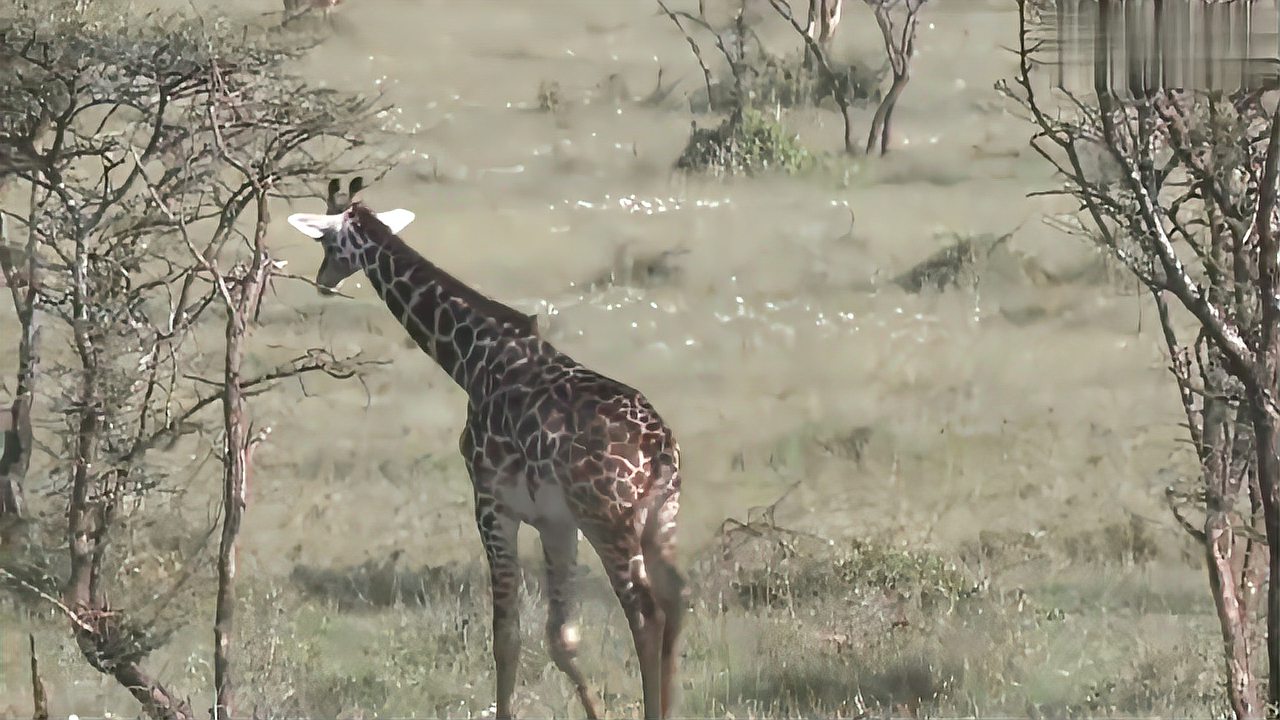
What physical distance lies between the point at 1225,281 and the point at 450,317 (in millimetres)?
3014

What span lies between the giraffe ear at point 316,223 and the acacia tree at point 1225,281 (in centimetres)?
267

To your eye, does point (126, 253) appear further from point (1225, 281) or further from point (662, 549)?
point (1225, 281)

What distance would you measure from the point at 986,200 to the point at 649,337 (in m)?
2.22

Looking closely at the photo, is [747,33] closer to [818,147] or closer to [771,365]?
[818,147]

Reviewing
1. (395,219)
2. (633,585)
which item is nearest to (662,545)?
(633,585)

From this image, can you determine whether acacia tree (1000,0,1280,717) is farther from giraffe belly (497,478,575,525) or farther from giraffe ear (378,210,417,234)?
giraffe ear (378,210,417,234)

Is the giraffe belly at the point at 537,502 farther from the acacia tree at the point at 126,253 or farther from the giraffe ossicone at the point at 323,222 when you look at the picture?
the giraffe ossicone at the point at 323,222

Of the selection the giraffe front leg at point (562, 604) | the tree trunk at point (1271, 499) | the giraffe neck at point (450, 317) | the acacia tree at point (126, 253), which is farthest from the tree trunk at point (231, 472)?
the tree trunk at point (1271, 499)

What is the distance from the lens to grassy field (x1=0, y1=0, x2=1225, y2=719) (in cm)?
651

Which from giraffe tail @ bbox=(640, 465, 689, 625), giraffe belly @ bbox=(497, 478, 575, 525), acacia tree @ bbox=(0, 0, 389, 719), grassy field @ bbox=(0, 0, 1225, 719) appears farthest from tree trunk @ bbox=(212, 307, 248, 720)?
giraffe tail @ bbox=(640, 465, 689, 625)

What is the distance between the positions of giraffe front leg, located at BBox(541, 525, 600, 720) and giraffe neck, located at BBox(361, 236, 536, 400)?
0.64 m

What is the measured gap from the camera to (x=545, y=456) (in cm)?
564

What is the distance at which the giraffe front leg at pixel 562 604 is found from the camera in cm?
584

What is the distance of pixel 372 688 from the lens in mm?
6430
